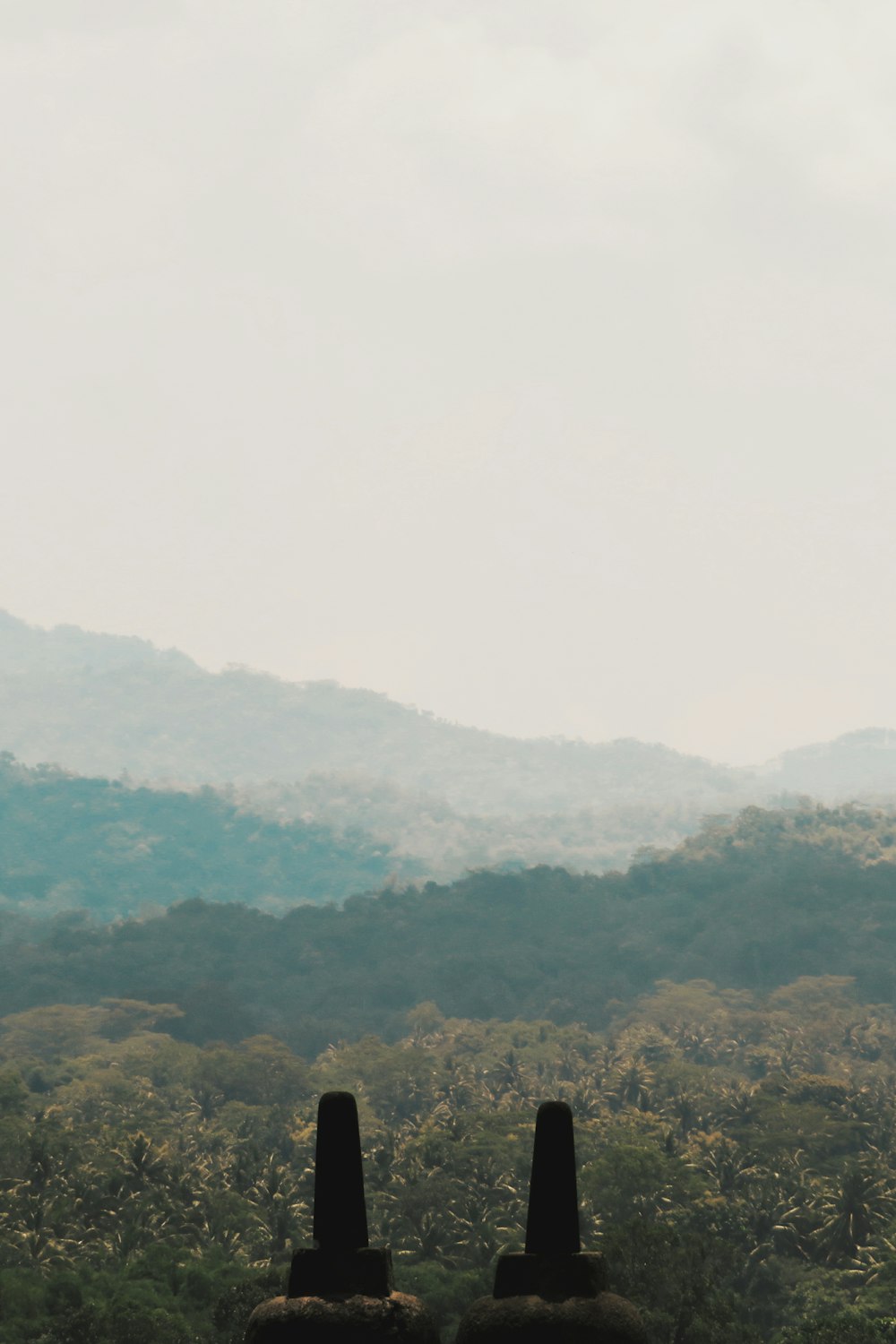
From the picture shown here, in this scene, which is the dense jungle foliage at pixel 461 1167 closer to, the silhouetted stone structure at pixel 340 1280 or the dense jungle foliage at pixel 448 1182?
the dense jungle foliage at pixel 448 1182

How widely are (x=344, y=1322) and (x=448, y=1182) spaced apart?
8334cm

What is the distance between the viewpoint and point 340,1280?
959 cm

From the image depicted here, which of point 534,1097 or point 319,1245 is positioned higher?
point 319,1245

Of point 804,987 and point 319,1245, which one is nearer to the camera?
point 319,1245

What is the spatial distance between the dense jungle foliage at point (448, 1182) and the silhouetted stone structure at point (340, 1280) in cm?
5909

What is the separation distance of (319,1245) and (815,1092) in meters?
109

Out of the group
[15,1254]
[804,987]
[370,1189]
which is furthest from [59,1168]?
[804,987]

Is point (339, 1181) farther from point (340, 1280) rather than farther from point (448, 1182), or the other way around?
point (448, 1182)

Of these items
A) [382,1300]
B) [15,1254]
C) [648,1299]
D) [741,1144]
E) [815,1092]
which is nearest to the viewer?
[382,1300]

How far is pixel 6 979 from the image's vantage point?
7687 inches

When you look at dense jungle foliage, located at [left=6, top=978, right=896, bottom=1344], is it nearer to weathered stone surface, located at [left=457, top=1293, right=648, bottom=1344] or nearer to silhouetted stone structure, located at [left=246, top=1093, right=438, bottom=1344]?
weathered stone surface, located at [left=457, top=1293, right=648, bottom=1344]

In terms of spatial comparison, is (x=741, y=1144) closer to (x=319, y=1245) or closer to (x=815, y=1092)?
(x=815, y=1092)

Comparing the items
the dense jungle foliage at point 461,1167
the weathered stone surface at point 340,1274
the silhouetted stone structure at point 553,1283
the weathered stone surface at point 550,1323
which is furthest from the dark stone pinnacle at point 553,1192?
the dense jungle foliage at point 461,1167

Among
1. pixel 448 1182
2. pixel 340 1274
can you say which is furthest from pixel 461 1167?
pixel 340 1274
